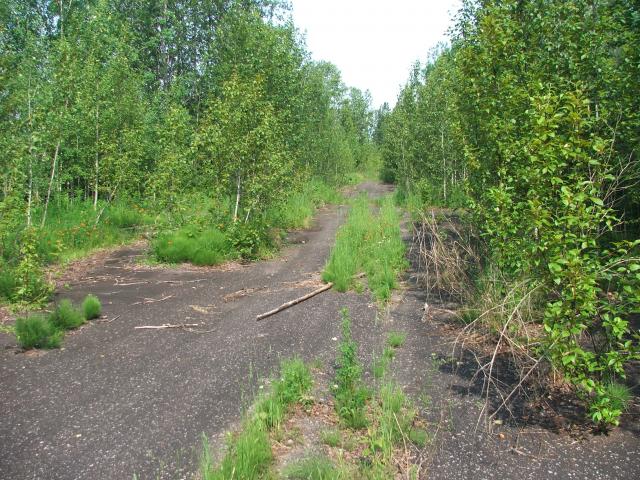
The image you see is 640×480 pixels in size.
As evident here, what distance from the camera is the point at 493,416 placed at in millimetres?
4219

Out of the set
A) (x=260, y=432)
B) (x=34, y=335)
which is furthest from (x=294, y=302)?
(x=260, y=432)

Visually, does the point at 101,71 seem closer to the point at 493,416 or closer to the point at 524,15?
the point at 524,15

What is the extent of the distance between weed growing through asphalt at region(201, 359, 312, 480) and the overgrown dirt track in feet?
0.79

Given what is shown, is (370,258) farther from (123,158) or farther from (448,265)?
(123,158)


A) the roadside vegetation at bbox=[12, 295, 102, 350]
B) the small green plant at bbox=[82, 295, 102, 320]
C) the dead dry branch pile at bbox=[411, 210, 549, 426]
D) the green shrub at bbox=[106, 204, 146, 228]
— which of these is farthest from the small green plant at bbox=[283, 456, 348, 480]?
the green shrub at bbox=[106, 204, 146, 228]

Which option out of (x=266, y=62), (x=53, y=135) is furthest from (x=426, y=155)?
(x=53, y=135)

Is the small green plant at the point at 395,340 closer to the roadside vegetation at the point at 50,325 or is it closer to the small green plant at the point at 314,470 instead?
the small green plant at the point at 314,470

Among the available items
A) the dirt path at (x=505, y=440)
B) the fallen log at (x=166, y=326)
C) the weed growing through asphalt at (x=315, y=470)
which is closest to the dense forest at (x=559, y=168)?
the dirt path at (x=505, y=440)

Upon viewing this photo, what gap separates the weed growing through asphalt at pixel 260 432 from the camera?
10.9 feet

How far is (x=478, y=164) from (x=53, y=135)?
9993mm

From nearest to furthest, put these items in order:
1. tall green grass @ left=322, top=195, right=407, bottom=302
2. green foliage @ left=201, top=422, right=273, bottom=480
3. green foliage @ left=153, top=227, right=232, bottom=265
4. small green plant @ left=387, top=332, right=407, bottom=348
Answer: green foliage @ left=201, top=422, right=273, bottom=480
small green plant @ left=387, top=332, right=407, bottom=348
tall green grass @ left=322, top=195, right=407, bottom=302
green foliage @ left=153, top=227, right=232, bottom=265

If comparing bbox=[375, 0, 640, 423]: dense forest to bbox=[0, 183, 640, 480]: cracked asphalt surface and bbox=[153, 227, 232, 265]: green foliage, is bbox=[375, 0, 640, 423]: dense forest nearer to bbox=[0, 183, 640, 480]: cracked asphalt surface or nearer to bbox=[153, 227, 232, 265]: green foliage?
bbox=[0, 183, 640, 480]: cracked asphalt surface

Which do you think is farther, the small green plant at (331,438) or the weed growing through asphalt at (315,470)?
the small green plant at (331,438)

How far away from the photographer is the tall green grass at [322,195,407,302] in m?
8.60
